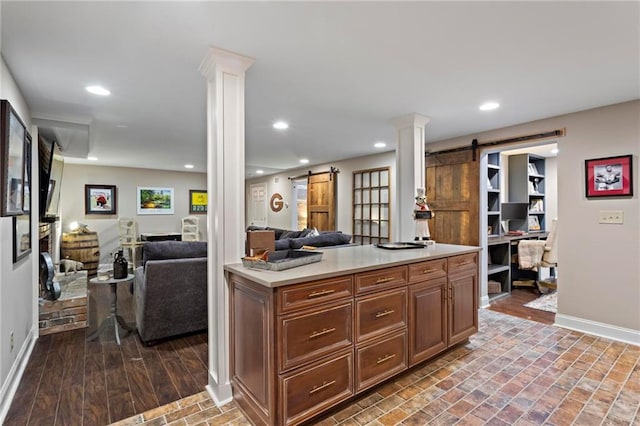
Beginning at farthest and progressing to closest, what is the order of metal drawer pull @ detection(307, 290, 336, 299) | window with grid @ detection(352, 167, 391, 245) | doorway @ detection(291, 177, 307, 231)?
doorway @ detection(291, 177, 307, 231) → window with grid @ detection(352, 167, 391, 245) → metal drawer pull @ detection(307, 290, 336, 299)

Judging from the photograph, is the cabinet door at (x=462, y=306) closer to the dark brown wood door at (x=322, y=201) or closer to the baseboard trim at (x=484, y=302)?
the baseboard trim at (x=484, y=302)

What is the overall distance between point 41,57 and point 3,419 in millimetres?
2232

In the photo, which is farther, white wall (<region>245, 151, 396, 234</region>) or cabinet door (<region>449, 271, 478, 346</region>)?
white wall (<region>245, 151, 396, 234</region>)

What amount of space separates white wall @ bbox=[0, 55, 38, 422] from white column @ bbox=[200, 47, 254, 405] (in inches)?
50.3

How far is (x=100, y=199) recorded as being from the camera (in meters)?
7.20

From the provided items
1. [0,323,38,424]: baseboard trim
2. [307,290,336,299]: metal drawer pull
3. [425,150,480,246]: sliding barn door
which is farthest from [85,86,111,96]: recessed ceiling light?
[425,150,480,246]: sliding barn door

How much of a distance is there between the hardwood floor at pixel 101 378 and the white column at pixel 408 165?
7.93 feet

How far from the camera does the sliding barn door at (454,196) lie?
416 cm

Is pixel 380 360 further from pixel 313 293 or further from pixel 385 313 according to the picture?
pixel 313 293

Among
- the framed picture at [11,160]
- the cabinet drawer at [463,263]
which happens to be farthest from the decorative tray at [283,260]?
the framed picture at [11,160]

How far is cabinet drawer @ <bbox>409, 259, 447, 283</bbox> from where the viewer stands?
2342 mm

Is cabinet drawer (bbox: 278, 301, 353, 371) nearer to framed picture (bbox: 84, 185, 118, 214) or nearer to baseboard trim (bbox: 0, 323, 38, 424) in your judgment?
baseboard trim (bbox: 0, 323, 38, 424)

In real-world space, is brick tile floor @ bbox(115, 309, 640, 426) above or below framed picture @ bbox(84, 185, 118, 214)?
below

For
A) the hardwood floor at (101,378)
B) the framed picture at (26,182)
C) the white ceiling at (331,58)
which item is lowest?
the hardwood floor at (101,378)
